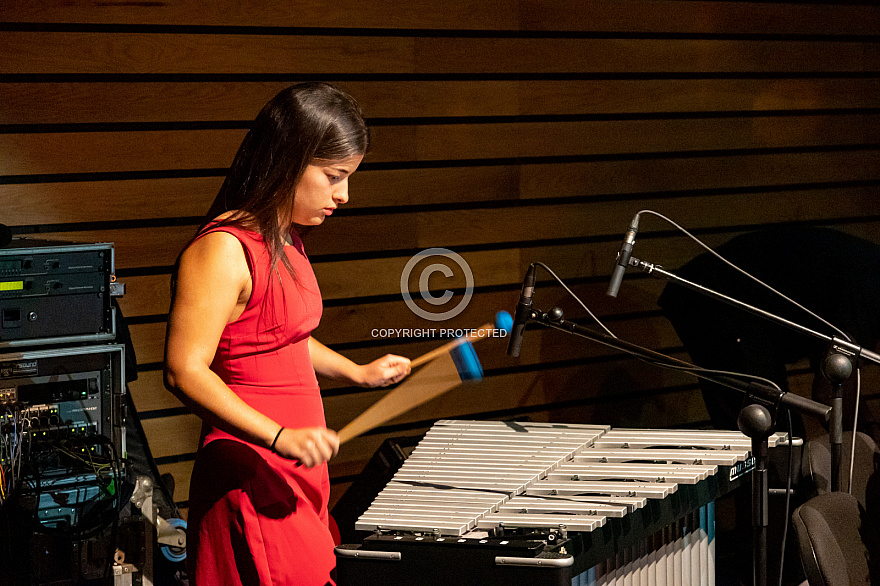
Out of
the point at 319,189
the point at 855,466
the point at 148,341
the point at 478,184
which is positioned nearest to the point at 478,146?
the point at 478,184

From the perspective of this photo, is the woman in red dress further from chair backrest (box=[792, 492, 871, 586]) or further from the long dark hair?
chair backrest (box=[792, 492, 871, 586])

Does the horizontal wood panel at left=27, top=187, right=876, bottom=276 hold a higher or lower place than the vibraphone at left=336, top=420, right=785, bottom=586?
higher

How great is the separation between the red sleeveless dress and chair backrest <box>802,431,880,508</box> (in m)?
1.74

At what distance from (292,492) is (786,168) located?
4.31m

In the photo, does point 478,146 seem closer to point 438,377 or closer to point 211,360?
point 438,377

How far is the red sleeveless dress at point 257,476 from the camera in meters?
2.07

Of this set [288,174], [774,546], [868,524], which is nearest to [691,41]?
[774,546]

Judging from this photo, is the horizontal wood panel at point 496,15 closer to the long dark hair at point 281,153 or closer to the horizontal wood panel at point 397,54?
the horizontal wood panel at point 397,54

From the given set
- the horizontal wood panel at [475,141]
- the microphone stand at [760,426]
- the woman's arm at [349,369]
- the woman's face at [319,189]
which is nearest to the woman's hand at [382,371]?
the woman's arm at [349,369]

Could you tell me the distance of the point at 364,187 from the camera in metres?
4.51

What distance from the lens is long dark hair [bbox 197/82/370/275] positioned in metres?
2.09

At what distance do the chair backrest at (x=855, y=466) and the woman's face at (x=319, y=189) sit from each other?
1.84 meters

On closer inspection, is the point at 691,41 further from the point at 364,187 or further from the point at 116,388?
the point at 116,388

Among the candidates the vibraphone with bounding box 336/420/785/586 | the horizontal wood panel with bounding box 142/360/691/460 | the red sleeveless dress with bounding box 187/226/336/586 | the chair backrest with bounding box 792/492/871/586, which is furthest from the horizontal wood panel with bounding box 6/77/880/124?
the chair backrest with bounding box 792/492/871/586
